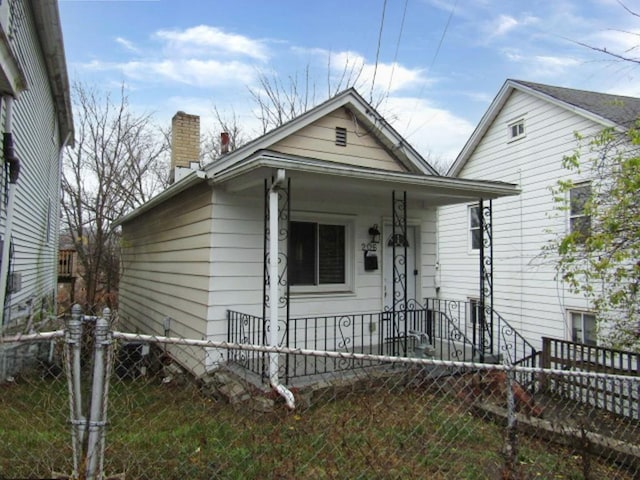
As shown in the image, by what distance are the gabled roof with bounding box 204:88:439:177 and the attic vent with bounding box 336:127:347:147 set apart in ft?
1.29

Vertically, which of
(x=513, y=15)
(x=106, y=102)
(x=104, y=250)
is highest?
(x=106, y=102)

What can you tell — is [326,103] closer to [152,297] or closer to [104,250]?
[152,297]

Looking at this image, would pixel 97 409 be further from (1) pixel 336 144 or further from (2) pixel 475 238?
(2) pixel 475 238

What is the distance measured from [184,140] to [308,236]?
13.6ft

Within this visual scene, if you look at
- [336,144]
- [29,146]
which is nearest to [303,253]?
[336,144]

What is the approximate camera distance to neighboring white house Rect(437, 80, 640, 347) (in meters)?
9.70

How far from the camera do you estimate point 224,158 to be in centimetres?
658

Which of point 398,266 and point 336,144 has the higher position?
point 336,144

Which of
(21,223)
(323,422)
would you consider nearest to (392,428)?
(323,422)

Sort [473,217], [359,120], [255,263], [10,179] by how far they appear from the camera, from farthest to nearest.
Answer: [473,217] < [359,120] < [255,263] < [10,179]

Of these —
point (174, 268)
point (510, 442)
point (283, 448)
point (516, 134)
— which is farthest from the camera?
point (516, 134)

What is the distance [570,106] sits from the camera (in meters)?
9.61

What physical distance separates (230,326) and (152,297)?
14.2 feet

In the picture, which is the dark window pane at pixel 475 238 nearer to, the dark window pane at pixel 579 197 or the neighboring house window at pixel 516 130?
the neighboring house window at pixel 516 130
